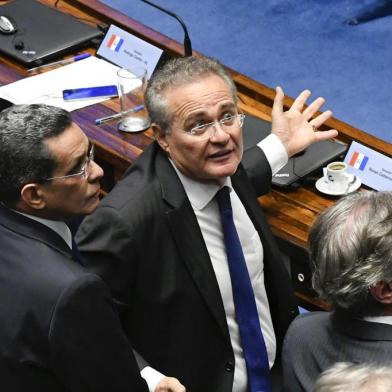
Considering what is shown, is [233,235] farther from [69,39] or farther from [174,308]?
[69,39]

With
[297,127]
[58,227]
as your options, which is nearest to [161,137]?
[58,227]

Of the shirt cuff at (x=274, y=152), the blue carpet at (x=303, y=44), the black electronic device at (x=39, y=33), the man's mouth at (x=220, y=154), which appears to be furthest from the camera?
the blue carpet at (x=303, y=44)

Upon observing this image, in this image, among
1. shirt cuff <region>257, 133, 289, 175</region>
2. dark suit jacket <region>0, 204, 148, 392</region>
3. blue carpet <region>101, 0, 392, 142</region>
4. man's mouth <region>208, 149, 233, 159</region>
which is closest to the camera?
dark suit jacket <region>0, 204, 148, 392</region>

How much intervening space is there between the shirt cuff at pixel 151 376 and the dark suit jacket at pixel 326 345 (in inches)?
9.5

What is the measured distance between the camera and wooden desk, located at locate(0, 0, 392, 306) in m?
2.01

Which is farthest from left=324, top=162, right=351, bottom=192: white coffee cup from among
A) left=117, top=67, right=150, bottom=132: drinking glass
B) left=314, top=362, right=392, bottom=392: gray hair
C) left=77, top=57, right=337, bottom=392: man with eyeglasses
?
left=314, top=362, right=392, bottom=392: gray hair

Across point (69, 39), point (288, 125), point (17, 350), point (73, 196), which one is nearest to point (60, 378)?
point (17, 350)

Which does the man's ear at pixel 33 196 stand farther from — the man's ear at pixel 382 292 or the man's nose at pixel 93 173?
the man's ear at pixel 382 292

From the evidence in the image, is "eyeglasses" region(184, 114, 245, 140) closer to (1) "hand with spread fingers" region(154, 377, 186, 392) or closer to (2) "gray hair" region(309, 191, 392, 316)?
(2) "gray hair" region(309, 191, 392, 316)

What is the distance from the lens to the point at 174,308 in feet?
5.69

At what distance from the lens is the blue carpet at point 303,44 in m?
3.79

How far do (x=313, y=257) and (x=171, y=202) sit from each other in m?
0.35

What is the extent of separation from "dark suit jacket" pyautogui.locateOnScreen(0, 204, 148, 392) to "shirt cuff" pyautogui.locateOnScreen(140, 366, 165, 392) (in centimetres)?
16

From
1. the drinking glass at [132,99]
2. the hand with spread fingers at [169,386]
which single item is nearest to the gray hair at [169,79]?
the hand with spread fingers at [169,386]
